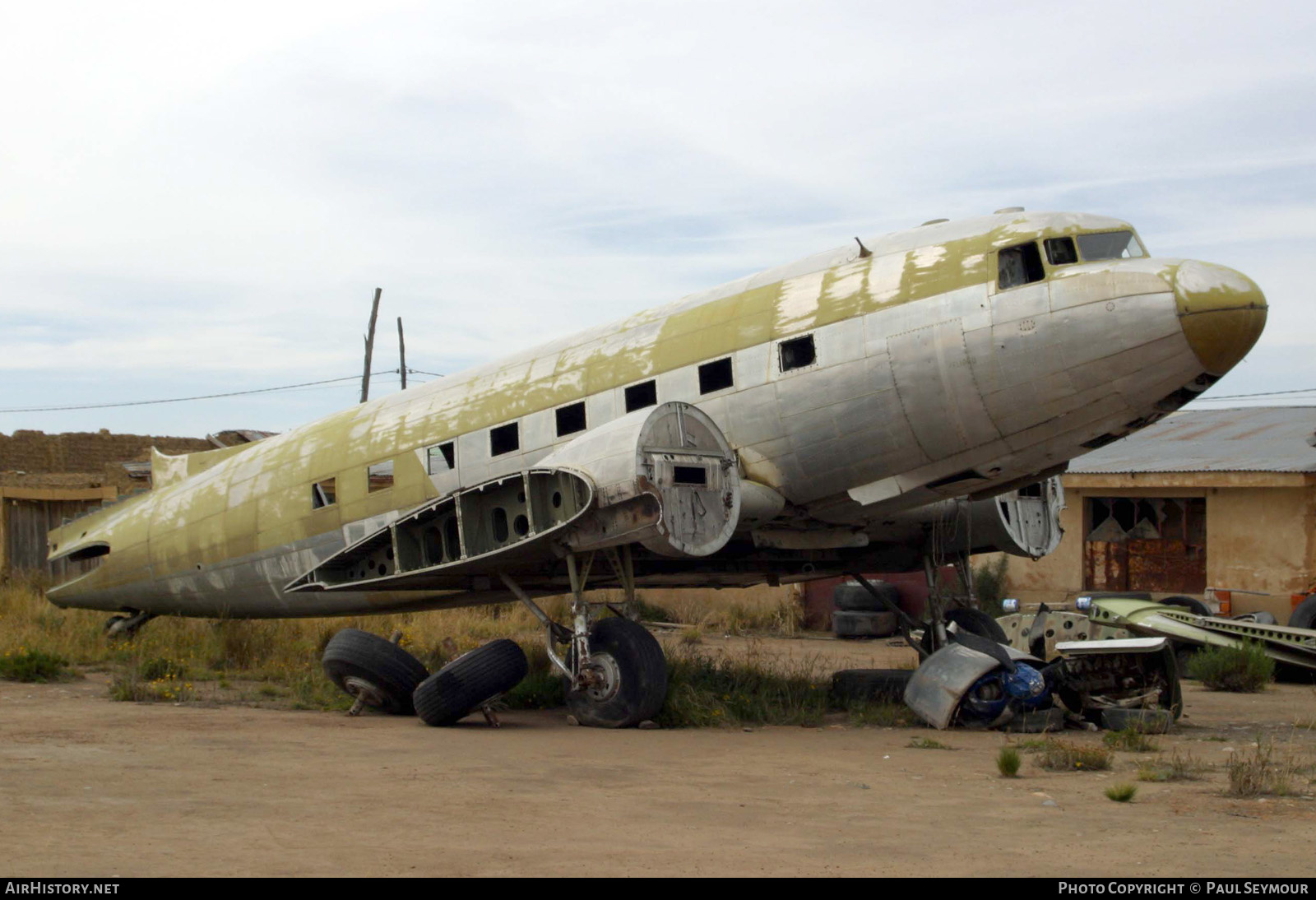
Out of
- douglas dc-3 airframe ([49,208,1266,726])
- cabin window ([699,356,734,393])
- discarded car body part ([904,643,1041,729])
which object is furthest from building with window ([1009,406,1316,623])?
cabin window ([699,356,734,393])

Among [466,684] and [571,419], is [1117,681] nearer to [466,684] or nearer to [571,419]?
[571,419]

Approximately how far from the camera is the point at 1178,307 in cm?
1098

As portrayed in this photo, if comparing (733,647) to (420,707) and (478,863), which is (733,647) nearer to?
(420,707)

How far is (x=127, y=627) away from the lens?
1925cm

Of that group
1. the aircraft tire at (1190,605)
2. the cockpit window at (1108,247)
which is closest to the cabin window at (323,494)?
the cockpit window at (1108,247)

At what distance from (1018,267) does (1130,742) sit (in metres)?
4.38

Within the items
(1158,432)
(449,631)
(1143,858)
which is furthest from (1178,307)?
(1158,432)

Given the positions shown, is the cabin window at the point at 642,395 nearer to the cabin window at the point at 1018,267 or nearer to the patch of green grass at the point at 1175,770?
the cabin window at the point at 1018,267

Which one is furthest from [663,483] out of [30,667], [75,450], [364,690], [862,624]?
[75,450]

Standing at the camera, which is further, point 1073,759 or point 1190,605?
point 1190,605

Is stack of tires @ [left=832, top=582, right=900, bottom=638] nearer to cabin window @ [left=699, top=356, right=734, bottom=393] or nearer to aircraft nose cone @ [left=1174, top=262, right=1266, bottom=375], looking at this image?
cabin window @ [left=699, top=356, right=734, bottom=393]

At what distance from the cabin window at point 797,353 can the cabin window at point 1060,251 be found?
2.37 m

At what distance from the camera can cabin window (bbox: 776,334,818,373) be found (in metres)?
12.6

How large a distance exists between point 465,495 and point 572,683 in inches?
90.2
